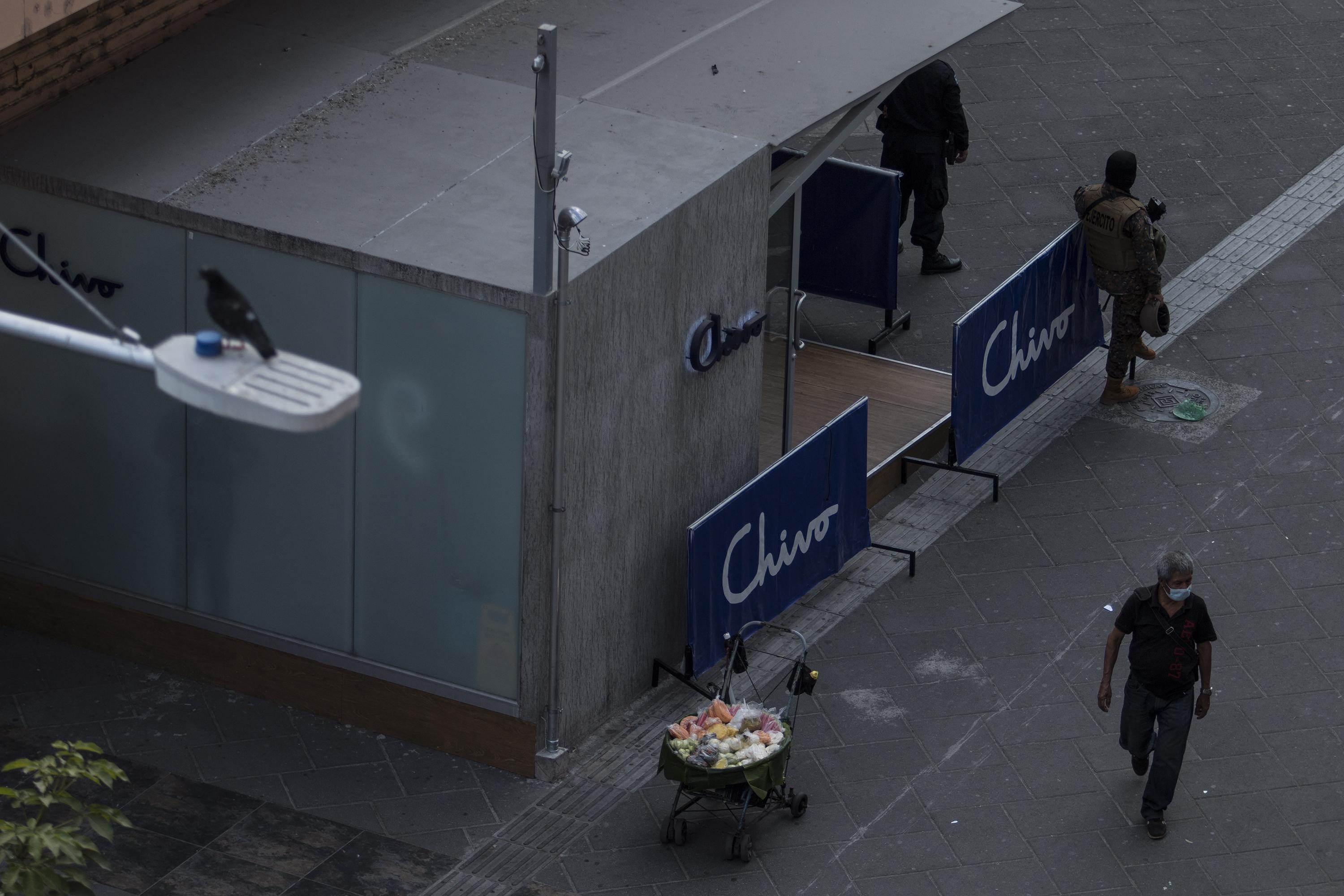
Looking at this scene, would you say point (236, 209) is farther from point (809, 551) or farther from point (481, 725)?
point (809, 551)

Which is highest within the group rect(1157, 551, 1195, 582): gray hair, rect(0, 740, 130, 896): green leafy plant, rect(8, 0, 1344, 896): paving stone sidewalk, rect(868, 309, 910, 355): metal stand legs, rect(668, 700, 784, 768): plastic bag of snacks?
rect(0, 740, 130, 896): green leafy plant

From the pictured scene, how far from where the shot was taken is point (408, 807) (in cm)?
1151

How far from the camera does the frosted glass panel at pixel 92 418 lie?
460 inches

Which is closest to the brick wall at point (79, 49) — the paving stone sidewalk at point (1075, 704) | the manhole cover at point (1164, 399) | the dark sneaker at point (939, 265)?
the paving stone sidewalk at point (1075, 704)

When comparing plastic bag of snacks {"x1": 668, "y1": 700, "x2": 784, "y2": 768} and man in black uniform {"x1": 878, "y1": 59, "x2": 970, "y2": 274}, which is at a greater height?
man in black uniform {"x1": 878, "y1": 59, "x2": 970, "y2": 274}

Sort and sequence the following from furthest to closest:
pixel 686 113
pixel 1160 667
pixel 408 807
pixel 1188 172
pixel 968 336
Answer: pixel 1188 172 → pixel 968 336 → pixel 686 113 → pixel 408 807 → pixel 1160 667

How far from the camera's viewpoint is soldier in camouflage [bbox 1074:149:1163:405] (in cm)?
1512

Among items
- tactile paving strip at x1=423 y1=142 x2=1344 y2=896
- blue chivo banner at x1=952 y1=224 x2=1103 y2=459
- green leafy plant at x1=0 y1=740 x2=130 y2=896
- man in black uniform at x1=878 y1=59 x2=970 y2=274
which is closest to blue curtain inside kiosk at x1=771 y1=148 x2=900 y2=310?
man in black uniform at x1=878 y1=59 x2=970 y2=274

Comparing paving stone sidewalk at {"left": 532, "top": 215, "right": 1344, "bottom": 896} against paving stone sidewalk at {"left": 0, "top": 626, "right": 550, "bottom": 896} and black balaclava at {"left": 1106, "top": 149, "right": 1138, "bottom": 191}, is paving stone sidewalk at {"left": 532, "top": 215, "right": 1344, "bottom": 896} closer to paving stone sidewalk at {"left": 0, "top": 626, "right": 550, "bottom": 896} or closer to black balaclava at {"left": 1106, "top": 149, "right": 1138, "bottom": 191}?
paving stone sidewalk at {"left": 0, "top": 626, "right": 550, "bottom": 896}

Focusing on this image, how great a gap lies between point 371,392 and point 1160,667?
432cm

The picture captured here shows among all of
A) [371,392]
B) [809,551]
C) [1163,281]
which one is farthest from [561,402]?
Answer: [1163,281]

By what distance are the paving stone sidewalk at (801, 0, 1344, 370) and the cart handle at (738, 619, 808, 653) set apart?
3816 millimetres

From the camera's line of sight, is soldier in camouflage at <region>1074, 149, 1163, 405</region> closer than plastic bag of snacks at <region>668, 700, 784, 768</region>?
No

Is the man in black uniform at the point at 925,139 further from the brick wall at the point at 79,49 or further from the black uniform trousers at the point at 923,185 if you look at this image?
the brick wall at the point at 79,49
